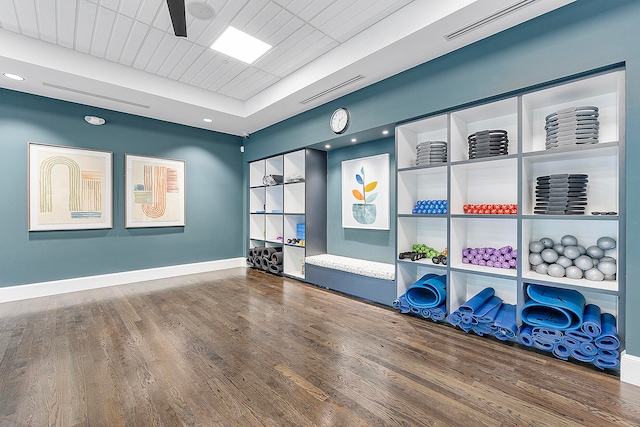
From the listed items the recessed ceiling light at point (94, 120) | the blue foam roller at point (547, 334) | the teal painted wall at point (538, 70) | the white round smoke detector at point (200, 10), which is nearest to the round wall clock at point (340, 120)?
the teal painted wall at point (538, 70)

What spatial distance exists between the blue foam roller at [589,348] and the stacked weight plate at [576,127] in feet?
5.21

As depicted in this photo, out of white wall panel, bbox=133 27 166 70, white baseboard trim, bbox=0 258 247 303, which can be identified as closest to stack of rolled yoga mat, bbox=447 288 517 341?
white wall panel, bbox=133 27 166 70

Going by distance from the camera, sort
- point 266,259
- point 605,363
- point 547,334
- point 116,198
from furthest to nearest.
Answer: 1. point 266,259
2. point 116,198
3. point 547,334
4. point 605,363

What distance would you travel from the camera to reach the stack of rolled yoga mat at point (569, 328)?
2.18 m

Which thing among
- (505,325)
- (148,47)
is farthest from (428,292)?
(148,47)

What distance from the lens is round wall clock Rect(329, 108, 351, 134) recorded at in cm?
404

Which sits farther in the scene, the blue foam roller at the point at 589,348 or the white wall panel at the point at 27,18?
the white wall panel at the point at 27,18

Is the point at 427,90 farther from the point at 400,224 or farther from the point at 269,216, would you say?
Answer: the point at 269,216

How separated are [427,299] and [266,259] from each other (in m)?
3.24

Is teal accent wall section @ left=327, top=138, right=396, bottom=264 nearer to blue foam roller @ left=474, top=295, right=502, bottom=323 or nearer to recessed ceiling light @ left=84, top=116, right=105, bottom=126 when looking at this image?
blue foam roller @ left=474, top=295, right=502, bottom=323

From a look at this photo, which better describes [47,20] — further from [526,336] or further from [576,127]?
[526,336]

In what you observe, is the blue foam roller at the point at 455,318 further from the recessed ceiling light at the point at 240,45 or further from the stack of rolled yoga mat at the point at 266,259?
the recessed ceiling light at the point at 240,45

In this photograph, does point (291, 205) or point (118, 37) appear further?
point (291, 205)

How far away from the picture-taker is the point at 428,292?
3.50 meters
